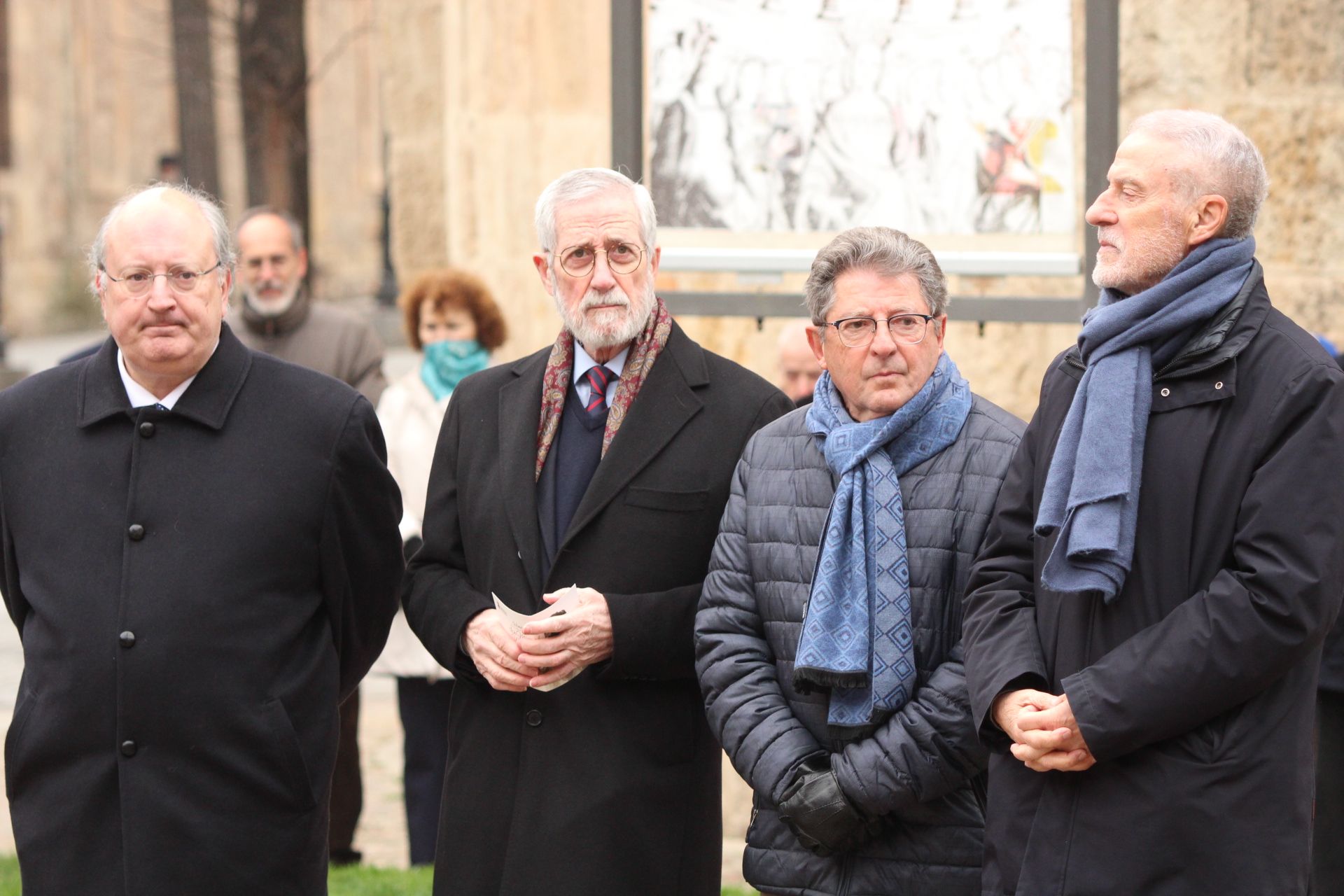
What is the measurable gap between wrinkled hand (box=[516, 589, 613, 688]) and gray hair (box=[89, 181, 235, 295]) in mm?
939

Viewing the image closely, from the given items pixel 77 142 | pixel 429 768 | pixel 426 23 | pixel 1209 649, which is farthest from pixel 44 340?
pixel 1209 649

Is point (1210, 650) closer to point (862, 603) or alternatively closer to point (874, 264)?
point (862, 603)

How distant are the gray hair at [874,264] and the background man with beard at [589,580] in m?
0.38

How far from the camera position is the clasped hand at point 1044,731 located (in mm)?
2885

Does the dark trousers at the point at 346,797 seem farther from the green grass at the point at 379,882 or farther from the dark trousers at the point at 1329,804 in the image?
the dark trousers at the point at 1329,804

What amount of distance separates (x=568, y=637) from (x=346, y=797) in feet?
8.26

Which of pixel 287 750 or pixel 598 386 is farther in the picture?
pixel 598 386

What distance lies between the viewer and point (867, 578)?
10.7ft

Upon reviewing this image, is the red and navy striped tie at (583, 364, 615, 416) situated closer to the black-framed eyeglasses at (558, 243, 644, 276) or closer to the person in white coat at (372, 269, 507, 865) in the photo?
the black-framed eyeglasses at (558, 243, 644, 276)

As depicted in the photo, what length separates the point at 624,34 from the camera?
489 centimetres

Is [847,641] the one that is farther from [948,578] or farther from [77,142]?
[77,142]

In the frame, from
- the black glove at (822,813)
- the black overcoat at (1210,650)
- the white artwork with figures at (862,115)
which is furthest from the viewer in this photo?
the white artwork with figures at (862,115)

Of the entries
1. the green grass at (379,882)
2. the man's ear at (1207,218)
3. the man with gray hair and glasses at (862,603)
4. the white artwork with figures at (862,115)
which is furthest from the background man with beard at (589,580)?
the green grass at (379,882)

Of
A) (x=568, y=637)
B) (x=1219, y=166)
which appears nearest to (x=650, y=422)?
(x=568, y=637)
